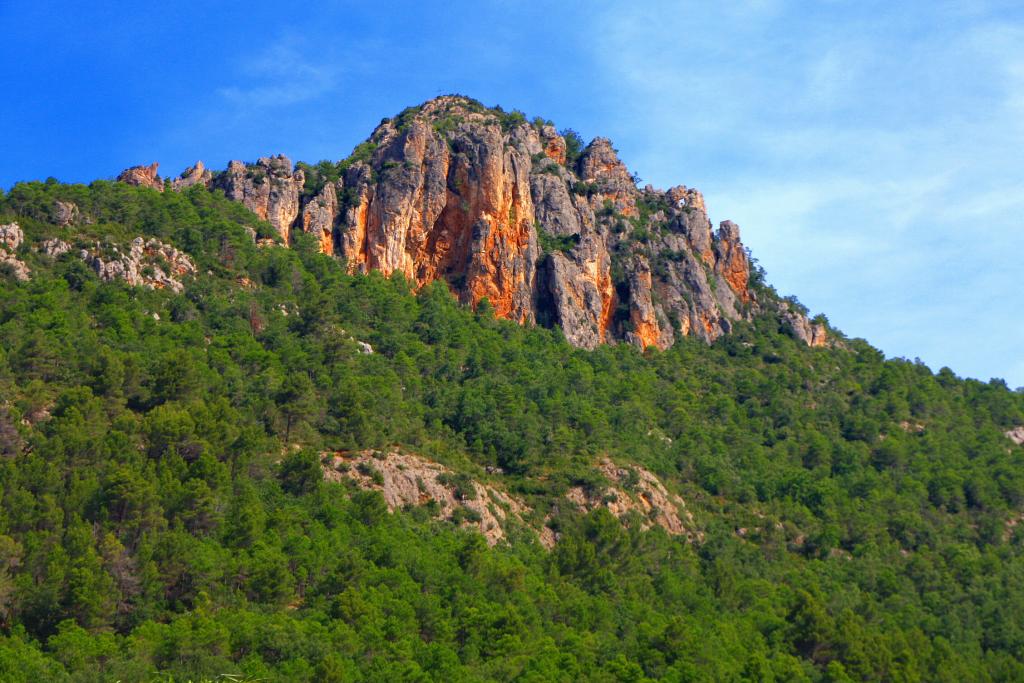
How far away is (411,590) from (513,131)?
76.7m

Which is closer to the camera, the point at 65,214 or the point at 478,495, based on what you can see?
the point at 478,495

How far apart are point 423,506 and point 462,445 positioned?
12.9m

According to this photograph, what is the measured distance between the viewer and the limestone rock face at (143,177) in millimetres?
127250

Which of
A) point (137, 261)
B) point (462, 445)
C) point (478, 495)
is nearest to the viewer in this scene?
point (478, 495)

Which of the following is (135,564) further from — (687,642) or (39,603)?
(687,642)

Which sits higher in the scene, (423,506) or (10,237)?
(10,237)

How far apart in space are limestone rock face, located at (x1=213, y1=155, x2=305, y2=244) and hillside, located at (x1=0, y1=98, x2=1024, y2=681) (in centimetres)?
40

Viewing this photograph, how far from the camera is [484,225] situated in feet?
419

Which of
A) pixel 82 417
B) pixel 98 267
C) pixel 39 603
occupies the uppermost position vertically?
→ pixel 98 267

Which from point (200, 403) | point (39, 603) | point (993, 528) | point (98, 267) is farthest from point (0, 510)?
point (993, 528)

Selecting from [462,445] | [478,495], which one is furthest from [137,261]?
[478,495]

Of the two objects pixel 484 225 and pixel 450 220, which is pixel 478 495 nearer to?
pixel 484 225

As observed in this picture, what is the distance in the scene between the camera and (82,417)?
7800 centimetres

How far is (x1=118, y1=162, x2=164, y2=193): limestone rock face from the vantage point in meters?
127
